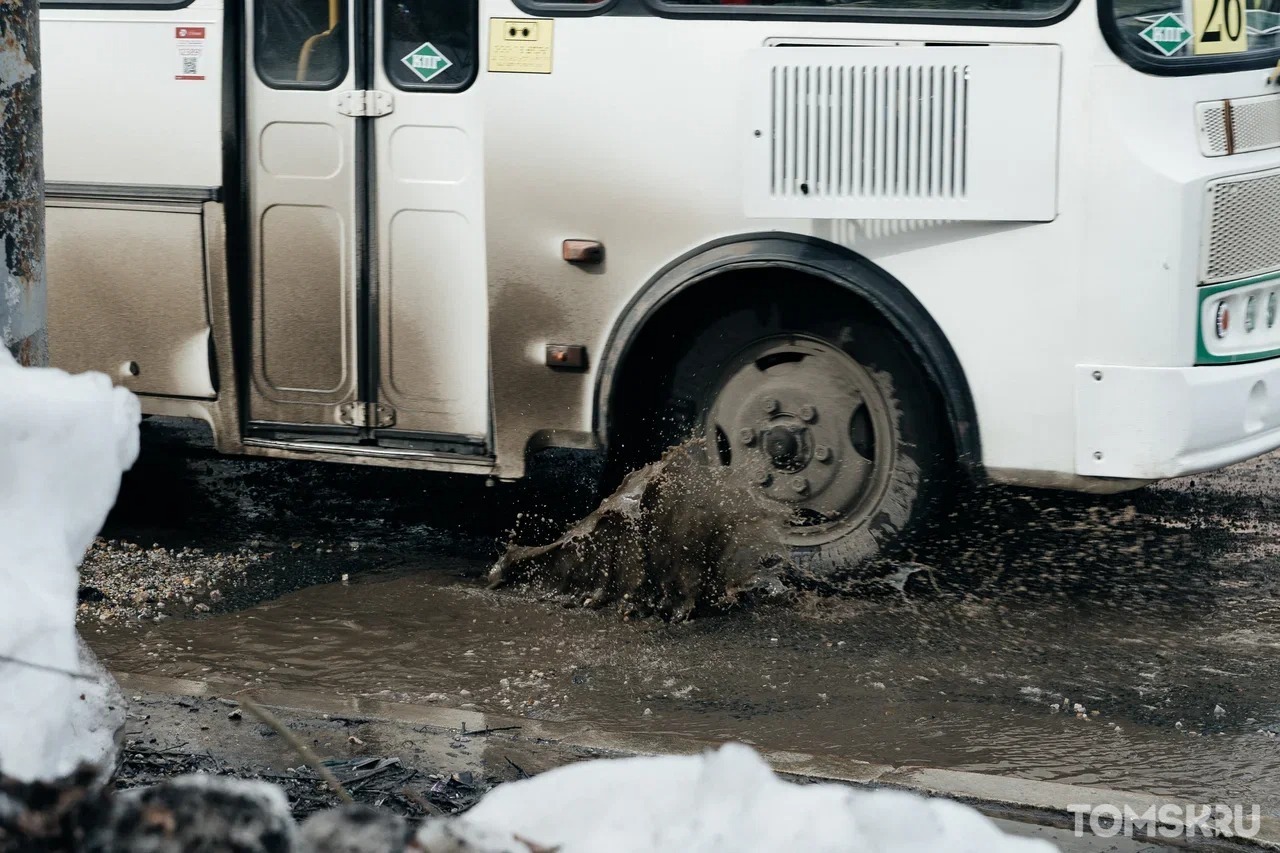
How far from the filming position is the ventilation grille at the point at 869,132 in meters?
4.35

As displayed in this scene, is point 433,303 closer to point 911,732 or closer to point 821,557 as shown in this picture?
point 821,557

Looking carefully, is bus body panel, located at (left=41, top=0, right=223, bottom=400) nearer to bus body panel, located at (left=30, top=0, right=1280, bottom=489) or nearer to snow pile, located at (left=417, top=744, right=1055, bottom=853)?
bus body panel, located at (left=30, top=0, right=1280, bottom=489)

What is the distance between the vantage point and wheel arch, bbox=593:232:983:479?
4.46 metres

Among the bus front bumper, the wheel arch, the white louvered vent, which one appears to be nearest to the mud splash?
the wheel arch

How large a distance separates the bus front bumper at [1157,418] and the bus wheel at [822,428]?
0.48 metres

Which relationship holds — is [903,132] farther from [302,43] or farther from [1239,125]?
[302,43]

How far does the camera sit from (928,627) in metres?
4.57

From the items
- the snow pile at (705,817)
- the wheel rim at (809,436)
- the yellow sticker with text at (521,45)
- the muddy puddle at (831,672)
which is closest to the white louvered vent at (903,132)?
the wheel rim at (809,436)

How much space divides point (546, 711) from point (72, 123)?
2.76 metres

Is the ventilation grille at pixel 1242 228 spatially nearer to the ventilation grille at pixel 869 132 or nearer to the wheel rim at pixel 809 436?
the ventilation grille at pixel 869 132

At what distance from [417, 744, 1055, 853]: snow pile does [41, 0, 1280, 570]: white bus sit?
106 inches

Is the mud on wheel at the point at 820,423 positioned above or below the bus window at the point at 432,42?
below

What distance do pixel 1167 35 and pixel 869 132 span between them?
89cm

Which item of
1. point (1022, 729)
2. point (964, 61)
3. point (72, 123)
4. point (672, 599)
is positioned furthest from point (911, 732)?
point (72, 123)
